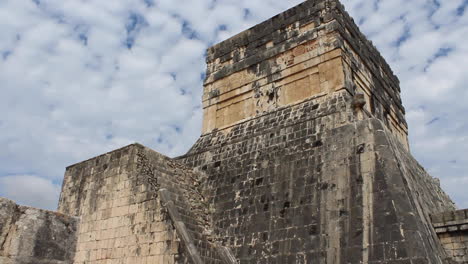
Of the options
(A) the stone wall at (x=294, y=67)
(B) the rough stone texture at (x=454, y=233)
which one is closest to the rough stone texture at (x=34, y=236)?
(A) the stone wall at (x=294, y=67)

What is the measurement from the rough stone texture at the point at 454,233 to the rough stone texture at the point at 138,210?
14.7 feet

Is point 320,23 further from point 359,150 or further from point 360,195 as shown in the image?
point 360,195

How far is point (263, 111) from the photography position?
11805mm

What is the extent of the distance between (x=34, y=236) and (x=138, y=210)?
8.27 ft

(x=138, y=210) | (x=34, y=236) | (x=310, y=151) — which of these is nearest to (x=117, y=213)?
(x=138, y=210)

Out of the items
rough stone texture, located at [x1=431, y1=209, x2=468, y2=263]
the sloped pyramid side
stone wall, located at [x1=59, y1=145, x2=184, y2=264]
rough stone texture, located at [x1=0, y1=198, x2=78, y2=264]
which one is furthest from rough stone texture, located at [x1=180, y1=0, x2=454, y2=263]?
rough stone texture, located at [x1=0, y1=198, x2=78, y2=264]

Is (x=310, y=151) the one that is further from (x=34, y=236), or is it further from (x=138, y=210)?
(x=34, y=236)

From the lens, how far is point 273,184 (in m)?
9.41

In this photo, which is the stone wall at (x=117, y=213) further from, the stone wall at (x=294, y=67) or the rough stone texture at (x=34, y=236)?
the stone wall at (x=294, y=67)

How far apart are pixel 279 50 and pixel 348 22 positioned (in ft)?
6.96

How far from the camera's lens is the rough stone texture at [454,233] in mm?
7832

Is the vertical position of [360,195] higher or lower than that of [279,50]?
lower

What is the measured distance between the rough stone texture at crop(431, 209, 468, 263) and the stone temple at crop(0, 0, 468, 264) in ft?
0.06

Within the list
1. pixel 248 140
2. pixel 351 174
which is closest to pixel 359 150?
pixel 351 174
